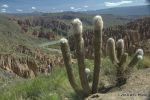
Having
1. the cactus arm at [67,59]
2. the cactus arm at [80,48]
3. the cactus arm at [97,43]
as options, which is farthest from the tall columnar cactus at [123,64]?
the cactus arm at [67,59]

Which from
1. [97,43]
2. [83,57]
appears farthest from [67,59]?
[97,43]

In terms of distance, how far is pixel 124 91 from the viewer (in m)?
6.80

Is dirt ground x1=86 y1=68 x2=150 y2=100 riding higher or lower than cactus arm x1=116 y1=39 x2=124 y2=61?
lower

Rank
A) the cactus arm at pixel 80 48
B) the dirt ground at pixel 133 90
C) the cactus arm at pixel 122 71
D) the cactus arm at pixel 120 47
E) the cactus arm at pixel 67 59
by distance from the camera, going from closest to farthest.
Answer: the dirt ground at pixel 133 90, the cactus arm at pixel 80 48, the cactus arm at pixel 67 59, the cactus arm at pixel 122 71, the cactus arm at pixel 120 47

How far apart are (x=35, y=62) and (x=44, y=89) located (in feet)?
258

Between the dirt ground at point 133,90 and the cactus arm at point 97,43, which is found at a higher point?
the cactus arm at point 97,43

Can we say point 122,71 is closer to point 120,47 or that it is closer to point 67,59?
point 120,47

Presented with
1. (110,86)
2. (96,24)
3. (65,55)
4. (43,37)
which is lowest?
(43,37)

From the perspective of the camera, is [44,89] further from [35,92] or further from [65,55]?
[65,55]

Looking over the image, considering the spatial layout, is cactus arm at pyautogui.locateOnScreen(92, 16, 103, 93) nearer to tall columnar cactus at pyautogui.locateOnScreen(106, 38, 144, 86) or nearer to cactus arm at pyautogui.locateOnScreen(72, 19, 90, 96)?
cactus arm at pyautogui.locateOnScreen(72, 19, 90, 96)

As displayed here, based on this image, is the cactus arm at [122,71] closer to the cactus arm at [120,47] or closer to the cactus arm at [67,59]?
the cactus arm at [120,47]

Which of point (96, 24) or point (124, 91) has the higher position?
point (96, 24)

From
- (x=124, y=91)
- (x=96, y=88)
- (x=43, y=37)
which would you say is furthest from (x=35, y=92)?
(x=43, y=37)

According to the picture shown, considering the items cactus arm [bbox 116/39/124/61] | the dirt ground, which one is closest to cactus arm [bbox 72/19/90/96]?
the dirt ground
